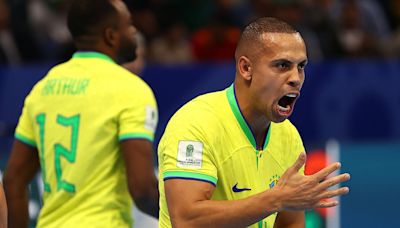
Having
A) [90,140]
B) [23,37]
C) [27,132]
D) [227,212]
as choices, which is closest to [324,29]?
[23,37]

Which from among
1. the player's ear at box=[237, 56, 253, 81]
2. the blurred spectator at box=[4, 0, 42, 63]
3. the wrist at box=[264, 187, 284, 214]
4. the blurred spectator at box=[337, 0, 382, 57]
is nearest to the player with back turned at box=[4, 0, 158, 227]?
the player's ear at box=[237, 56, 253, 81]

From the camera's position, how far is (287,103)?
15.6 ft

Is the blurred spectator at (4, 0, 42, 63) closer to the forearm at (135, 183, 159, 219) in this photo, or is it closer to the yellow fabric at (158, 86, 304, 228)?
the forearm at (135, 183, 159, 219)

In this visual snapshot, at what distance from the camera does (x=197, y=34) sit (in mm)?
13062

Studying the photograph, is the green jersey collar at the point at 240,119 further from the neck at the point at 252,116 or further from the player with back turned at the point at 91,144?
the player with back turned at the point at 91,144

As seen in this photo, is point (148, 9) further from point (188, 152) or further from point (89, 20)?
point (188, 152)

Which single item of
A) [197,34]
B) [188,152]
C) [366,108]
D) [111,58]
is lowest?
[188,152]

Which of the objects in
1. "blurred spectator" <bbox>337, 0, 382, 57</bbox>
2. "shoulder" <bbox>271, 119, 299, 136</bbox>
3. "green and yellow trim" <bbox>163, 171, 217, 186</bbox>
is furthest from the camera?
"blurred spectator" <bbox>337, 0, 382, 57</bbox>

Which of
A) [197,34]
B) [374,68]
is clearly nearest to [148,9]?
[197,34]

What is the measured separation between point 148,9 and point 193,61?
968mm

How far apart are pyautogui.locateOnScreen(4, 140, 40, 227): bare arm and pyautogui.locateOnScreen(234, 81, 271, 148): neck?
152 cm

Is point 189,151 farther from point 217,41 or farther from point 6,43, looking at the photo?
point 217,41

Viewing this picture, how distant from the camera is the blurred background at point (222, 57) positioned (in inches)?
472

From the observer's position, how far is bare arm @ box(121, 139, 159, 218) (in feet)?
18.0
